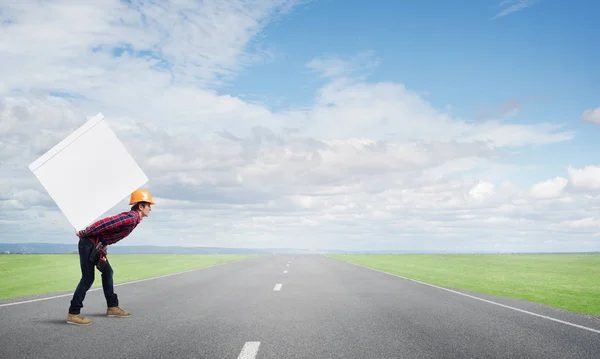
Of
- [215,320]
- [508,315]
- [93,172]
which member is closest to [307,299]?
[215,320]

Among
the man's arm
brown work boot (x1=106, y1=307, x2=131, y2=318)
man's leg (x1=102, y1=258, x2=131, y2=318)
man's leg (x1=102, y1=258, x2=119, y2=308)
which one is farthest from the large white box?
brown work boot (x1=106, y1=307, x2=131, y2=318)

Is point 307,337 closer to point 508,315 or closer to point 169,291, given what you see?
point 508,315

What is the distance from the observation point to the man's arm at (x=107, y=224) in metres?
7.61

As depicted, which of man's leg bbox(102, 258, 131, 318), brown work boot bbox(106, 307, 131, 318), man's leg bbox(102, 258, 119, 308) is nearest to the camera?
man's leg bbox(102, 258, 119, 308)

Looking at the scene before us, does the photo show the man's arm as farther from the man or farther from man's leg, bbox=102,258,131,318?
man's leg, bbox=102,258,131,318

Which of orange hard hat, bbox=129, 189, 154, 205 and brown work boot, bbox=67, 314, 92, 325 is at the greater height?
orange hard hat, bbox=129, 189, 154, 205

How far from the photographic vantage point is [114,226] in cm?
764

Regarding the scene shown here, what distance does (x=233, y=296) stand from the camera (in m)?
12.3

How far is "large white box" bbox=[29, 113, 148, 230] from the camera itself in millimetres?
7422

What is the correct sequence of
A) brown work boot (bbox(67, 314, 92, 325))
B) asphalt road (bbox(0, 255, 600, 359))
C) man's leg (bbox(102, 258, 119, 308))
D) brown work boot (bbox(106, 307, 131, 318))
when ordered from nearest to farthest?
1. asphalt road (bbox(0, 255, 600, 359))
2. brown work boot (bbox(67, 314, 92, 325))
3. man's leg (bbox(102, 258, 119, 308))
4. brown work boot (bbox(106, 307, 131, 318))

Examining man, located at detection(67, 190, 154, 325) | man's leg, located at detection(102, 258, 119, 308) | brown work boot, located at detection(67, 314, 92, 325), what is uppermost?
man, located at detection(67, 190, 154, 325)

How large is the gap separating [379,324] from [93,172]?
520 cm

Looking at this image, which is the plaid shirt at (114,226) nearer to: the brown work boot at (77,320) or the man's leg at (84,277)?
the man's leg at (84,277)

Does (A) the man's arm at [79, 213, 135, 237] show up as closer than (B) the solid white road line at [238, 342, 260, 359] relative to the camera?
No
